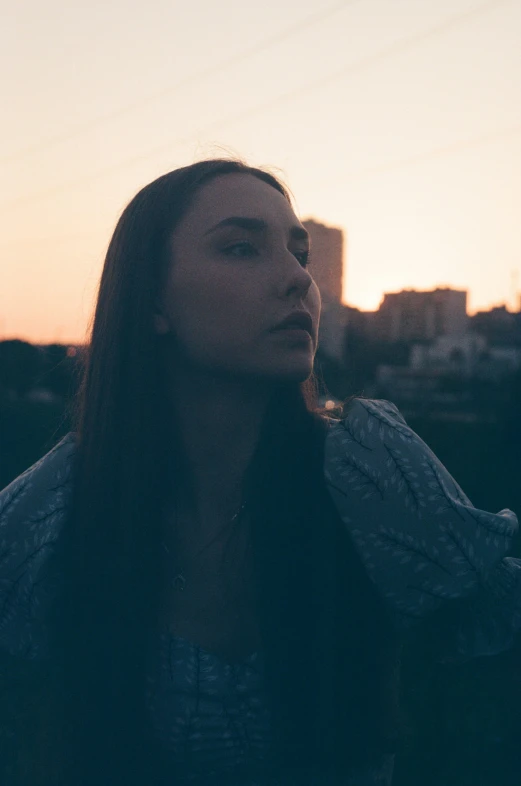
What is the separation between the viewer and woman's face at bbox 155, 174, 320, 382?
1.85m

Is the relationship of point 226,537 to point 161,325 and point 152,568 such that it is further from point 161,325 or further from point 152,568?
point 161,325

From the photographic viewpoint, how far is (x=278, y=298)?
73.5 inches

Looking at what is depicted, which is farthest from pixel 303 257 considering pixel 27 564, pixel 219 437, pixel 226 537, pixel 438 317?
pixel 438 317

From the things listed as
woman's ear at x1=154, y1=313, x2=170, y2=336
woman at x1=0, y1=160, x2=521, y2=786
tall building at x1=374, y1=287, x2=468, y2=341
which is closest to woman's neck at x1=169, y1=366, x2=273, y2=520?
woman at x1=0, y1=160, x2=521, y2=786

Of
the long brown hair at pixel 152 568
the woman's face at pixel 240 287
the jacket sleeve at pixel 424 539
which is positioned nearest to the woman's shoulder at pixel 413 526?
the jacket sleeve at pixel 424 539

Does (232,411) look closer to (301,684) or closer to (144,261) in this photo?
(144,261)

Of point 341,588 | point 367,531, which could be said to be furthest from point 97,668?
point 367,531

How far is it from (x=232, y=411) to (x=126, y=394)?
266 millimetres

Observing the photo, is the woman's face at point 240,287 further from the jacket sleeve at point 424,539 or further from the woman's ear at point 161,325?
the jacket sleeve at point 424,539

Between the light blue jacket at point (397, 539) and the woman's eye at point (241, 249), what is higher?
the woman's eye at point (241, 249)

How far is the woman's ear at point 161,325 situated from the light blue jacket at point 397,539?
44 cm

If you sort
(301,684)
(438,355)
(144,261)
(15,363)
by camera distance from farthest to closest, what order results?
(15,363), (438,355), (144,261), (301,684)

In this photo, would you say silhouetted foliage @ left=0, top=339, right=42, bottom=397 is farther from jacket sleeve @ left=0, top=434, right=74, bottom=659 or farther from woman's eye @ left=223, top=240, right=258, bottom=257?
woman's eye @ left=223, top=240, right=258, bottom=257

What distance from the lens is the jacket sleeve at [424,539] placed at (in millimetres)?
1616
